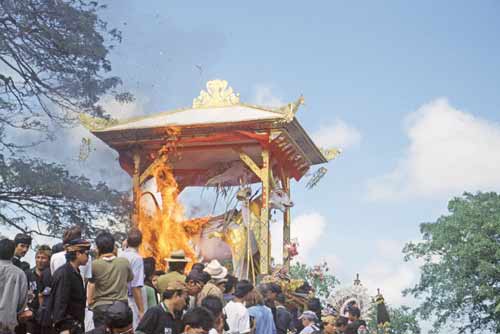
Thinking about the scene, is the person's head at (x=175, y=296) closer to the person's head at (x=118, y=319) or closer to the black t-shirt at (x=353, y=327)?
the person's head at (x=118, y=319)

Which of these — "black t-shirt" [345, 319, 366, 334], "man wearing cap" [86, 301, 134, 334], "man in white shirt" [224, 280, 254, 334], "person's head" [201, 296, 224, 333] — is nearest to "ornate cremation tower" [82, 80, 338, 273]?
"black t-shirt" [345, 319, 366, 334]

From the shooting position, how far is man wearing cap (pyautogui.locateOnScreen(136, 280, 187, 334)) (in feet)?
20.3

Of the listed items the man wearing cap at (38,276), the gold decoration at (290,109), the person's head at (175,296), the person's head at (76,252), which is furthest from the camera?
the gold decoration at (290,109)

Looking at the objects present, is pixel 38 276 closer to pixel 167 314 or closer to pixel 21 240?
pixel 21 240

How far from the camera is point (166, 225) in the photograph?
17.1 m

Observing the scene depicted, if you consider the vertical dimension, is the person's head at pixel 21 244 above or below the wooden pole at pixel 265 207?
below

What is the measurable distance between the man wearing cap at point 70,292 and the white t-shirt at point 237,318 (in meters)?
1.75

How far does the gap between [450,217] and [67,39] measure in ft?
71.3

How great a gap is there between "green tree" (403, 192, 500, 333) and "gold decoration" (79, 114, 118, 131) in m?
17.0

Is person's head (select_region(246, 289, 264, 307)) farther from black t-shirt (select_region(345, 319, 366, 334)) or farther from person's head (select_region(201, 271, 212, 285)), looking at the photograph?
black t-shirt (select_region(345, 319, 366, 334))

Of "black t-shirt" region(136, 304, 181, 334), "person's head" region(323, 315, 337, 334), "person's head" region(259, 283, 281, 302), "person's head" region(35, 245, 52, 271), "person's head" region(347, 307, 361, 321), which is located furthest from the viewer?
"person's head" region(347, 307, 361, 321)

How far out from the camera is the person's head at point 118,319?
475 cm

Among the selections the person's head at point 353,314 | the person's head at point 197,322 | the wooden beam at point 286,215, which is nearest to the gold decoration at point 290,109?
the wooden beam at point 286,215

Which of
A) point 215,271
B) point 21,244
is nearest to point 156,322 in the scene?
point 21,244
